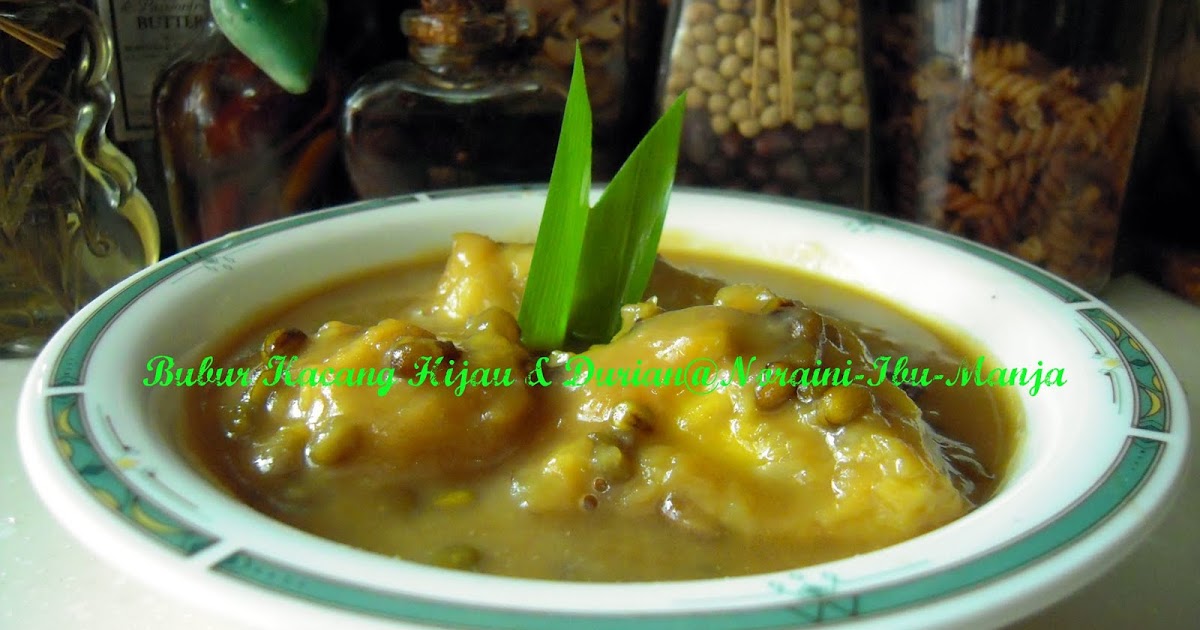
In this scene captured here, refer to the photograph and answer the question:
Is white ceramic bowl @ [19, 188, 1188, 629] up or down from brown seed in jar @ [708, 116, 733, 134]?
down

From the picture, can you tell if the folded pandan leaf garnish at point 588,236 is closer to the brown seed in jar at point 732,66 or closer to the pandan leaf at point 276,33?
the brown seed in jar at point 732,66

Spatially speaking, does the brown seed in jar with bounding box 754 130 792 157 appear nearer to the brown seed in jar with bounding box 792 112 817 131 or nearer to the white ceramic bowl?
the brown seed in jar with bounding box 792 112 817 131

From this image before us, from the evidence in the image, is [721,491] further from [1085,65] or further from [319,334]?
[1085,65]

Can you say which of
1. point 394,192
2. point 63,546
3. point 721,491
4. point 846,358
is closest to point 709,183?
point 394,192

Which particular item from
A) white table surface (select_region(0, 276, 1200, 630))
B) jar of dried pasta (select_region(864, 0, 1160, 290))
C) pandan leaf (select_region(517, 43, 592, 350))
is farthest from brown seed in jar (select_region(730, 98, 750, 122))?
white table surface (select_region(0, 276, 1200, 630))

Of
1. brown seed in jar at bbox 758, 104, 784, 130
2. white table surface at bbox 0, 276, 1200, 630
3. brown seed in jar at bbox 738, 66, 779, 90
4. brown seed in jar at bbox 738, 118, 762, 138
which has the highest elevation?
brown seed in jar at bbox 738, 66, 779, 90

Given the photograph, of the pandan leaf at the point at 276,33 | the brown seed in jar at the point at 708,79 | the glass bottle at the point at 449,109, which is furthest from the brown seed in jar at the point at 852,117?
the pandan leaf at the point at 276,33
